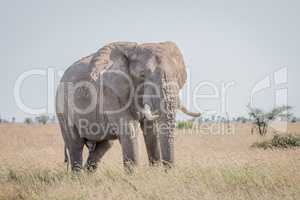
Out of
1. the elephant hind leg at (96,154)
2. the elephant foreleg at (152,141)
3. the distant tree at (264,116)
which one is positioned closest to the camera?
the elephant foreleg at (152,141)

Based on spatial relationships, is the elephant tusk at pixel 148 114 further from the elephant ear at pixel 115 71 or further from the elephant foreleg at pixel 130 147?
the elephant ear at pixel 115 71

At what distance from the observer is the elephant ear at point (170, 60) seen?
8742 mm

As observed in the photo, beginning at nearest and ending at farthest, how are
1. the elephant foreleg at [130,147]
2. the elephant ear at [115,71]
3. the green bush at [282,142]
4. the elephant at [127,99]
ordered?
the elephant at [127,99] < the elephant foreleg at [130,147] < the elephant ear at [115,71] < the green bush at [282,142]

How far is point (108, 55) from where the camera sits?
33.1 feet

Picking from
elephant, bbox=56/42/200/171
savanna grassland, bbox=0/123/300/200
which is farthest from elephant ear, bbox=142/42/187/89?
savanna grassland, bbox=0/123/300/200

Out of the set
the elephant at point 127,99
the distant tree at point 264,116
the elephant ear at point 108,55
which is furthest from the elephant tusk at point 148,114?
the distant tree at point 264,116

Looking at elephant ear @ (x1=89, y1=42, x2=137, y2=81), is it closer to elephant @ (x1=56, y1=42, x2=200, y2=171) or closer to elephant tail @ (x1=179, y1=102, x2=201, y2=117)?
elephant @ (x1=56, y1=42, x2=200, y2=171)

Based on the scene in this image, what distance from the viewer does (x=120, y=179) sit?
8.37m

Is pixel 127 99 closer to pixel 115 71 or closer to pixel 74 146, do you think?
pixel 115 71

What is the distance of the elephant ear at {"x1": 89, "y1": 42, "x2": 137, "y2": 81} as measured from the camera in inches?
383

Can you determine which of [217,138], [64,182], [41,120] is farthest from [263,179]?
[41,120]

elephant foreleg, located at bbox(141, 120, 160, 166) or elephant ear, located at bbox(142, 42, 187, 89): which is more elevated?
elephant ear, located at bbox(142, 42, 187, 89)

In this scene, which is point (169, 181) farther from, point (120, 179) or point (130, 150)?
point (130, 150)

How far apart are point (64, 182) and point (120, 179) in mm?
1013
